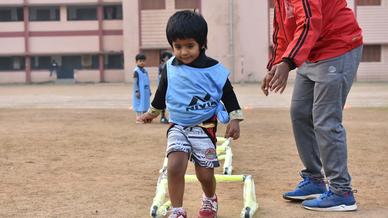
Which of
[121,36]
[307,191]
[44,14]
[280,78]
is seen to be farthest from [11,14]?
[280,78]

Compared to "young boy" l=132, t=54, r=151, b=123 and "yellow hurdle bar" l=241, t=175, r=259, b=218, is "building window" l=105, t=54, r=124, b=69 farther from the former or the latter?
"yellow hurdle bar" l=241, t=175, r=259, b=218

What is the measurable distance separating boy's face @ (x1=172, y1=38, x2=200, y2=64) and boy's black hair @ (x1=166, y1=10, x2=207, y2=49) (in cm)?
3

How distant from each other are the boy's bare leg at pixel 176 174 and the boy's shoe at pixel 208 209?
0.18 metres

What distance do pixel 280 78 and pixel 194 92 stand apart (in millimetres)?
562

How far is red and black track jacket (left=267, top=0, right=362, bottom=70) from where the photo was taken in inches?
152

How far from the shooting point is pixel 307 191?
14.6ft

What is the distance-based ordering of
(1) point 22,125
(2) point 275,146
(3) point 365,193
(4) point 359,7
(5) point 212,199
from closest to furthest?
(5) point 212,199
(3) point 365,193
(2) point 275,146
(1) point 22,125
(4) point 359,7

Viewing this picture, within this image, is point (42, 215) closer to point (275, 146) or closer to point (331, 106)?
point (331, 106)

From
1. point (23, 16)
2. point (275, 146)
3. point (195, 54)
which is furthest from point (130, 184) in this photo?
point (23, 16)

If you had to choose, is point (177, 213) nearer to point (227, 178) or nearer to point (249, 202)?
point (249, 202)

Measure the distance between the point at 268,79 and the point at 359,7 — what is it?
40.8 metres

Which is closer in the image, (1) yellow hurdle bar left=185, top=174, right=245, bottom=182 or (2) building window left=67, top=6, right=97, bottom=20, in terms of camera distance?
(1) yellow hurdle bar left=185, top=174, right=245, bottom=182

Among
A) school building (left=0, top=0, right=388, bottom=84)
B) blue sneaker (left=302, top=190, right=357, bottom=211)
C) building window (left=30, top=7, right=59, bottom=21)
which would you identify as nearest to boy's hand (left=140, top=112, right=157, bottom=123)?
blue sneaker (left=302, top=190, right=357, bottom=211)

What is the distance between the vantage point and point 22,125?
37.8 ft
